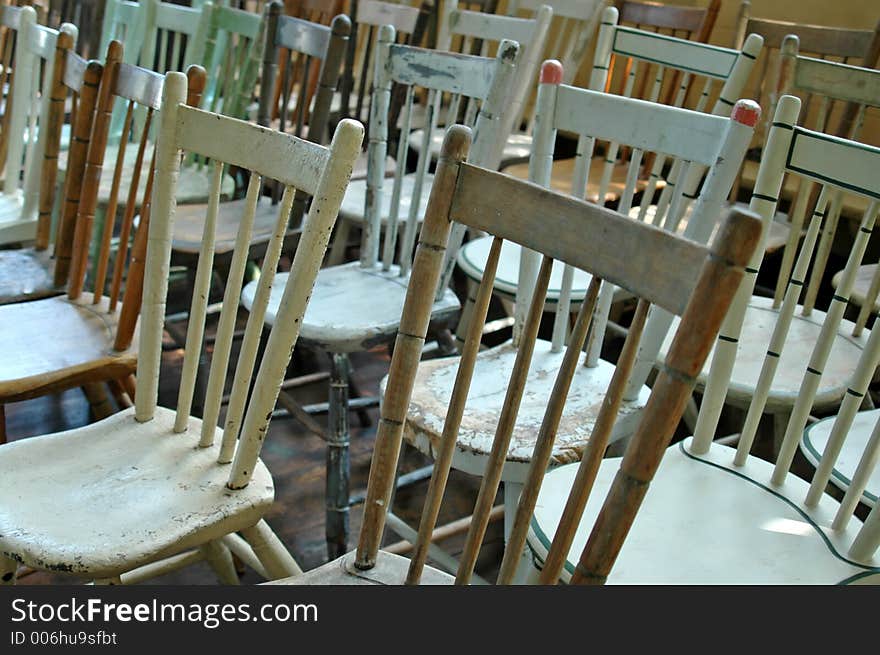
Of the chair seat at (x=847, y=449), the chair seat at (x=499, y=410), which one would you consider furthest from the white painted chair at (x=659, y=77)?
the chair seat at (x=847, y=449)

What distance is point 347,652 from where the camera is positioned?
0.78 metres

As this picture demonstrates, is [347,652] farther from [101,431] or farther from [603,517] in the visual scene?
[101,431]

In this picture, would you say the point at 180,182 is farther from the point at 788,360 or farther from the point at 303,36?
the point at 788,360

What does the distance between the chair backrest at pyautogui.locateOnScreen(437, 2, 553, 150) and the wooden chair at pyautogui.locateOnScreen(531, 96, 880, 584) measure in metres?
0.58

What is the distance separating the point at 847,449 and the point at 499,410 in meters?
0.50

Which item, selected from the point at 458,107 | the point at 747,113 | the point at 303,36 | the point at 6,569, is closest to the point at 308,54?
the point at 303,36

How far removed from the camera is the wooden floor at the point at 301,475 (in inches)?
66.8

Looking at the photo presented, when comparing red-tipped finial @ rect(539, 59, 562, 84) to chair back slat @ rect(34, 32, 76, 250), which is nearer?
red-tipped finial @ rect(539, 59, 562, 84)

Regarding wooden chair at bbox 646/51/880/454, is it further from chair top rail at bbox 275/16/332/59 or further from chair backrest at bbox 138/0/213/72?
chair backrest at bbox 138/0/213/72

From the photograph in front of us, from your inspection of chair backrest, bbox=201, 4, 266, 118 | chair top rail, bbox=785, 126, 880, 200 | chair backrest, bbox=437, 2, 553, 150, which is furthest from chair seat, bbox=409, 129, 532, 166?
chair top rail, bbox=785, 126, 880, 200

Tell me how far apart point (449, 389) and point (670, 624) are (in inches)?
24.6

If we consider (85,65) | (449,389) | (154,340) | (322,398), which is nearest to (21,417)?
(322,398)

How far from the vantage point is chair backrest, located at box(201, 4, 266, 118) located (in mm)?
2232

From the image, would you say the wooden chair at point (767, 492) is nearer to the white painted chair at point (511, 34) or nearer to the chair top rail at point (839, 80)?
the chair top rail at point (839, 80)
